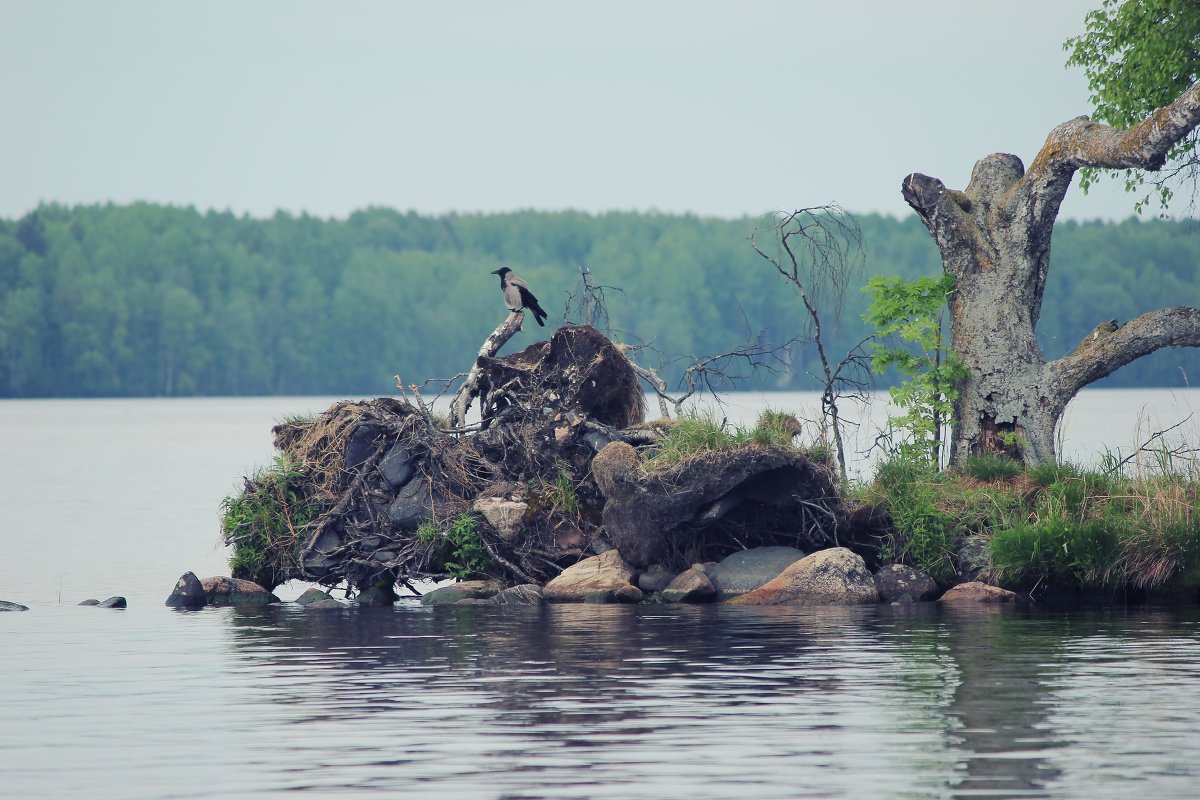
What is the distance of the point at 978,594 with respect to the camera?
20.8 meters

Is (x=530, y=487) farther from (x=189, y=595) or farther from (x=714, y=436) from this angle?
(x=189, y=595)

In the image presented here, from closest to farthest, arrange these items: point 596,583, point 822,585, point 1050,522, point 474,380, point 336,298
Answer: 1. point 1050,522
2. point 822,585
3. point 596,583
4. point 474,380
5. point 336,298

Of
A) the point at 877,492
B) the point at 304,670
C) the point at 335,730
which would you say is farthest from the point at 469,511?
the point at 335,730

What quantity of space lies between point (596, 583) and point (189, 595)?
5.64 metres

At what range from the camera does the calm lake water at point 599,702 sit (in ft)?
35.5

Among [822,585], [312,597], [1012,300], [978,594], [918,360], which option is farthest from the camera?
[918,360]

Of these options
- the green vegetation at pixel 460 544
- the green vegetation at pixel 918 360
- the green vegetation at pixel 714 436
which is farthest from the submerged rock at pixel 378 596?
the green vegetation at pixel 918 360

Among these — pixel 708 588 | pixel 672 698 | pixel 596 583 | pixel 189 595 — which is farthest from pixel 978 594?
pixel 189 595

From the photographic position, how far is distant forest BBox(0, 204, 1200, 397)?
12888 cm

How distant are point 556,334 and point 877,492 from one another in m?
5.07

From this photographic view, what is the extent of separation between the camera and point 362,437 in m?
24.1

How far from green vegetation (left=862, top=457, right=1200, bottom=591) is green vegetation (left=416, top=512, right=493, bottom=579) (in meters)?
5.21

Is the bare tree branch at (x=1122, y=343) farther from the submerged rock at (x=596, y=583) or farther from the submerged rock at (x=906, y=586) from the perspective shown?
the submerged rock at (x=596, y=583)

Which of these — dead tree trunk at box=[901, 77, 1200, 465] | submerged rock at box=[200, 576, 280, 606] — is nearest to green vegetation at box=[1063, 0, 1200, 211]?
dead tree trunk at box=[901, 77, 1200, 465]
